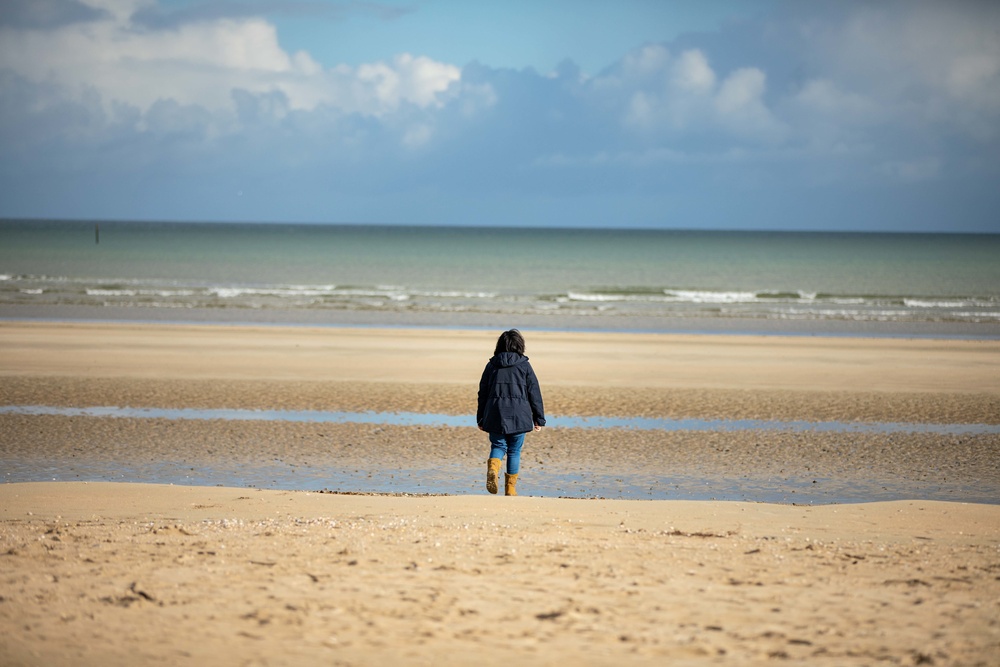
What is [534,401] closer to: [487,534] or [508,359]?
[508,359]

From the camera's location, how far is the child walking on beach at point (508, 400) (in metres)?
8.38

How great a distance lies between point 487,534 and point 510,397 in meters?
1.96

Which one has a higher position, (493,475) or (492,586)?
(493,475)

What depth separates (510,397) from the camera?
842 cm

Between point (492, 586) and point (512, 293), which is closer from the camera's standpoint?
point (492, 586)

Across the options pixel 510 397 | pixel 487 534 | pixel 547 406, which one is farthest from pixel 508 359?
pixel 547 406

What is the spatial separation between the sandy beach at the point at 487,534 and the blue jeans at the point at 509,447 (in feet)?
1.49

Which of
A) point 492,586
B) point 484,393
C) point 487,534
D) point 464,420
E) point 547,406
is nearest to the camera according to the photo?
point 492,586

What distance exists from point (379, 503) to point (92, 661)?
3.87 metres

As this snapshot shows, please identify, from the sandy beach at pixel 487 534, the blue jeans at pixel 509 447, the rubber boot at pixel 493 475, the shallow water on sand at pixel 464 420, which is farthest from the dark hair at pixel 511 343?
the shallow water on sand at pixel 464 420

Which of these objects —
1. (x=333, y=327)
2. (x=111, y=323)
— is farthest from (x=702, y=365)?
(x=111, y=323)

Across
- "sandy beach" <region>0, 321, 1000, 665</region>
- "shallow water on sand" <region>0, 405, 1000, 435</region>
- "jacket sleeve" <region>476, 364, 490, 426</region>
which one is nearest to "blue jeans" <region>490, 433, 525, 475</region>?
"jacket sleeve" <region>476, 364, 490, 426</region>

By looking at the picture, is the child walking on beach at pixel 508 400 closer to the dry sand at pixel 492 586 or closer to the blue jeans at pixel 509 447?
the blue jeans at pixel 509 447

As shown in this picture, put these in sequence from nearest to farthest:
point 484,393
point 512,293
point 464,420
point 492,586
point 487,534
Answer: point 492,586 → point 487,534 → point 484,393 → point 464,420 → point 512,293
